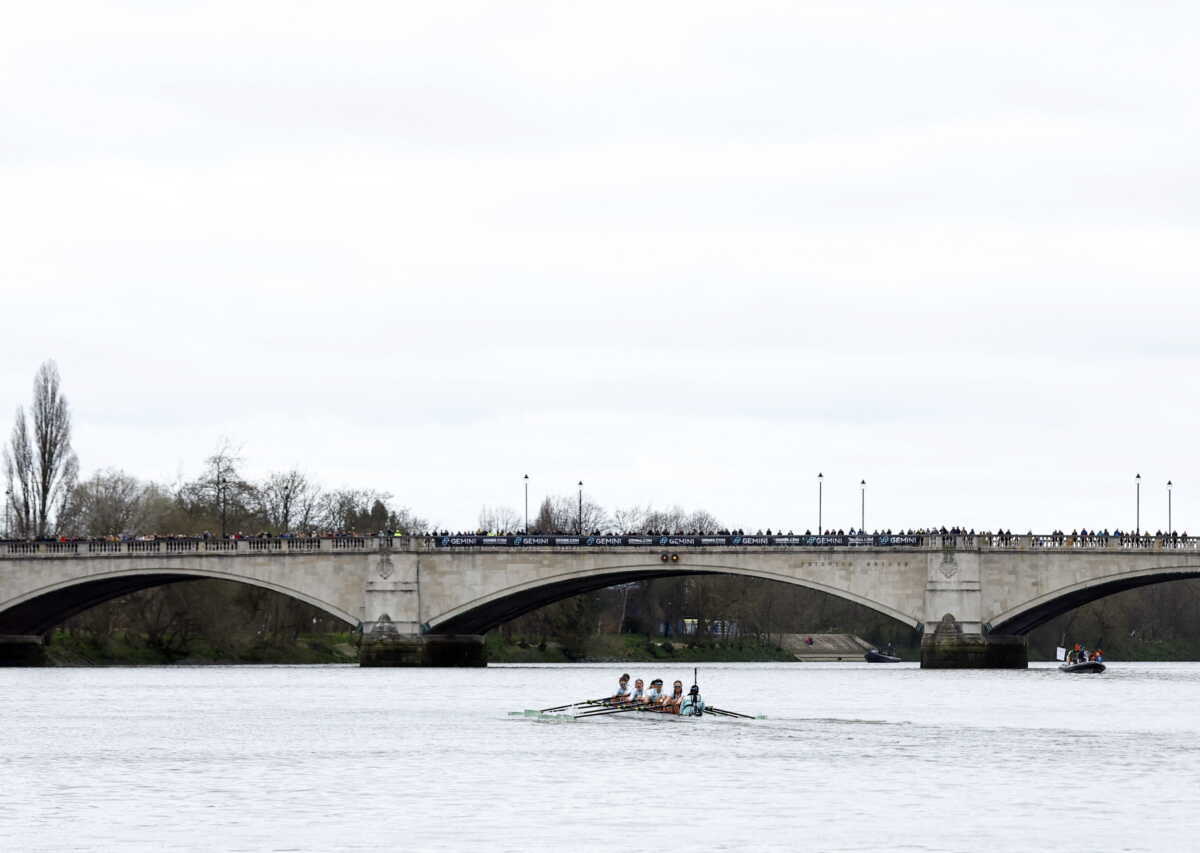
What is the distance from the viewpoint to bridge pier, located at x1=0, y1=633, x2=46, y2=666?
403 feet

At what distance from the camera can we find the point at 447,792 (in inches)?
1871

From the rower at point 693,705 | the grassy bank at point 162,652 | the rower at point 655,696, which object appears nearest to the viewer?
the rower at point 693,705

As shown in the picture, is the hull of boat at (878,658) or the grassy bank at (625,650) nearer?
the grassy bank at (625,650)

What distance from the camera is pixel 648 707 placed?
245ft

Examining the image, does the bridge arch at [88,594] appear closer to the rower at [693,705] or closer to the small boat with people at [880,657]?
the rower at [693,705]

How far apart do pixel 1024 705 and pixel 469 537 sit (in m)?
39.7

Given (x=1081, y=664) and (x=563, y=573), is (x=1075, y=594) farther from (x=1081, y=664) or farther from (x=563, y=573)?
(x=563, y=573)

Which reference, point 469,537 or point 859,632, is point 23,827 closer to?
point 469,537

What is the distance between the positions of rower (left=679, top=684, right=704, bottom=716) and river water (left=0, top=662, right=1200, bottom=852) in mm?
892

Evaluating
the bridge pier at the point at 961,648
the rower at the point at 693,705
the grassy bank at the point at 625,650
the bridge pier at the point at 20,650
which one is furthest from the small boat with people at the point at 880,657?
the rower at the point at 693,705

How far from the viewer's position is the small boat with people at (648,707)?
72.1 meters

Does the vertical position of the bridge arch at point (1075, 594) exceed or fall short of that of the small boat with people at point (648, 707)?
it exceeds it

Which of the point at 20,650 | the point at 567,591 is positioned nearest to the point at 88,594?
the point at 20,650

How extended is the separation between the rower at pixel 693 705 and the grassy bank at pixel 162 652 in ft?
197
